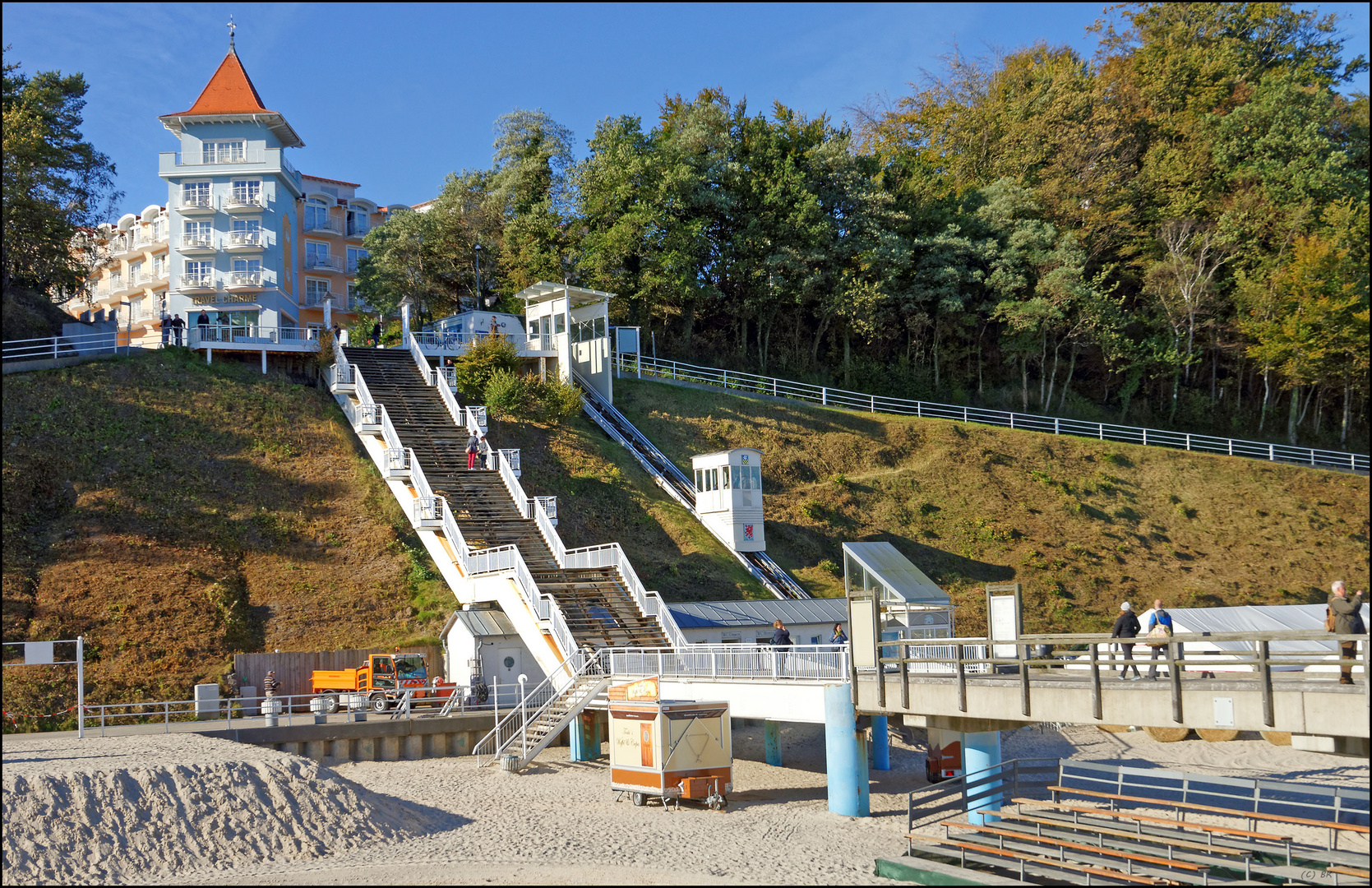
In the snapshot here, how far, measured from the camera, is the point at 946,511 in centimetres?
3872

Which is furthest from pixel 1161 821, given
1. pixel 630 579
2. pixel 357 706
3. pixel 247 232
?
pixel 247 232

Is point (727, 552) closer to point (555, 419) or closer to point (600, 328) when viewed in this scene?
point (555, 419)

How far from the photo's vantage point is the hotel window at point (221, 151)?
49.3 metres

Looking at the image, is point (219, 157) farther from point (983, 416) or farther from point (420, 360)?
point (983, 416)

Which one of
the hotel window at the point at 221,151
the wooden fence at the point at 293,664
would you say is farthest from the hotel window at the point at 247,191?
the wooden fence at the point at 293,664

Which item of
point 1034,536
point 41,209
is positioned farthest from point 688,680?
point 41,209

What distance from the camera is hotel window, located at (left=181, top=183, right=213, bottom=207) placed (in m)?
48.6

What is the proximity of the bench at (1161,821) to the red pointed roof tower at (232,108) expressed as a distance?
46152mm

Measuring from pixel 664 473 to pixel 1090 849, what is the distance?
80.6ft

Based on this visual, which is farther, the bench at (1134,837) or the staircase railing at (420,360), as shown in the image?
the staircase railing at (420,360)

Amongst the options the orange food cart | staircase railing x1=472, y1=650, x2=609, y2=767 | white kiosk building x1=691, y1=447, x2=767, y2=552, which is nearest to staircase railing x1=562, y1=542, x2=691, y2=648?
staircase railing x1=472, y1=650, x2=609, y2=767

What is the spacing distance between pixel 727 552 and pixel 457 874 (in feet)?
65.3

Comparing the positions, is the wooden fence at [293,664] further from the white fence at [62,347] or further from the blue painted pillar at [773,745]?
the white fence at [62,347]

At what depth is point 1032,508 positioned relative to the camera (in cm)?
3953
